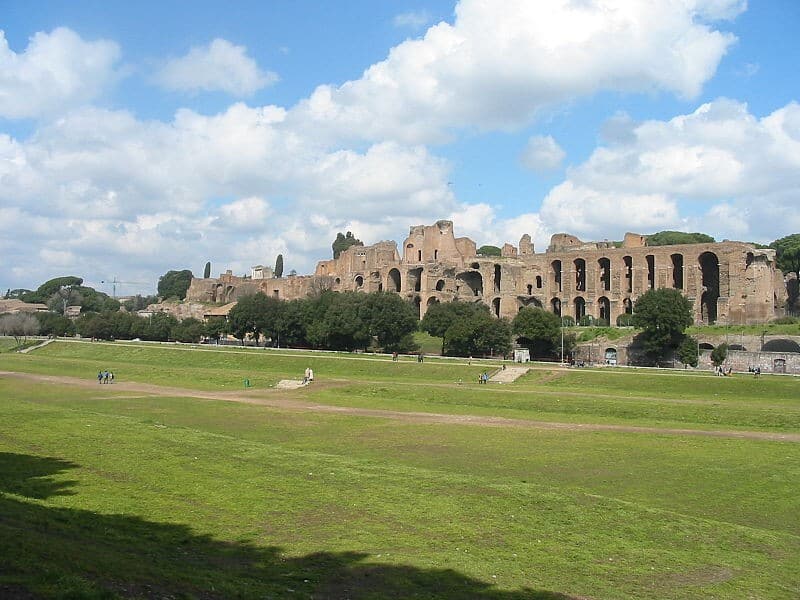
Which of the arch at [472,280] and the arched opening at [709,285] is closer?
the arched opening at [709,285]

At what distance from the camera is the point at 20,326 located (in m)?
93.8

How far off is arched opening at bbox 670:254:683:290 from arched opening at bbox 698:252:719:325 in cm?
196

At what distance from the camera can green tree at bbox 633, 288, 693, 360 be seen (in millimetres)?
49594

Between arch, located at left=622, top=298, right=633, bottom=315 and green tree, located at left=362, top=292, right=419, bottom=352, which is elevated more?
arch, located at left=622, top=298, right=633, bottom=315

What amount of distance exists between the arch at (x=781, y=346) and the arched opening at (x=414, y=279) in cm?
4017

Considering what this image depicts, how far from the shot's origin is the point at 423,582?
8.34 metres

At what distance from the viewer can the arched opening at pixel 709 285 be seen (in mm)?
65062

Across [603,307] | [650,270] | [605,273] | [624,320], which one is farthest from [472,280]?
[624,320]

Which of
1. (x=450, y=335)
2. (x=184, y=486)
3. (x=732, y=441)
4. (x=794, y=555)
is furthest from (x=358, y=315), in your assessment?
(x=794, y=555)

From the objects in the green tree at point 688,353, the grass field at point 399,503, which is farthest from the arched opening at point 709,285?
the grass field at point 399,503

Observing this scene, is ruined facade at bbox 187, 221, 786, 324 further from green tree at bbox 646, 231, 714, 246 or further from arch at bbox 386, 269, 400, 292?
green tree at bbox 646, 231, 714, 246

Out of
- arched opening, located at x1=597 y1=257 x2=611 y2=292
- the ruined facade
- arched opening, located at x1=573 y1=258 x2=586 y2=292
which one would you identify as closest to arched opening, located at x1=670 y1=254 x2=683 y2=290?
the ruined facade

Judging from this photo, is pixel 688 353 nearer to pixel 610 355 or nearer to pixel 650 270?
pixel 610 355

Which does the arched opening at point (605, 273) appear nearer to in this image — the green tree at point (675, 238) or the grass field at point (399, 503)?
the green tree at point (675, 238)
